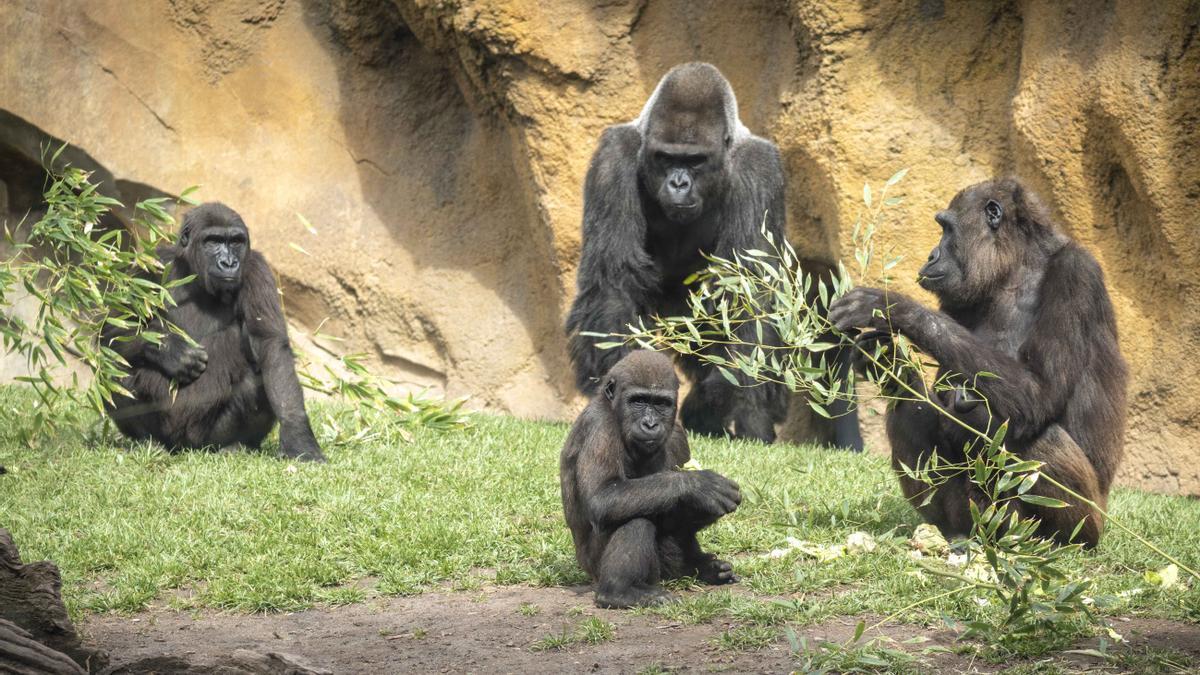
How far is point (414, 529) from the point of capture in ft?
20.6

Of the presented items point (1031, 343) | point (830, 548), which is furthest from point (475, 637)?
point (1031, 343)

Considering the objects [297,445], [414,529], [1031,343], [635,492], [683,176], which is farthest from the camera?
[683,176]

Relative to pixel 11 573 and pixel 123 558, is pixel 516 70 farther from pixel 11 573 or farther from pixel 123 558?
pixel 11 573

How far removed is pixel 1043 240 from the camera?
5930 millimetres

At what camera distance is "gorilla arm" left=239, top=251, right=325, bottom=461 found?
25.9 feet

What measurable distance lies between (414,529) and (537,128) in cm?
572

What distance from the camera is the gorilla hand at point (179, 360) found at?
7926mm

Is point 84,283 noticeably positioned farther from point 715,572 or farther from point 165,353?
point 715,572

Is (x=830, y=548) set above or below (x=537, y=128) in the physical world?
below

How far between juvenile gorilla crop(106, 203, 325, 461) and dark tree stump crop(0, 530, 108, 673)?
10.9ft

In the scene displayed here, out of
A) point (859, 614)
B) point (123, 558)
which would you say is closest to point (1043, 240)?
point (859, 614)

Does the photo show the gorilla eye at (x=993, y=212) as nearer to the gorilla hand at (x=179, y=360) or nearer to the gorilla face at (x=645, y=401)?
the gorilla face at (x=645, y=401)

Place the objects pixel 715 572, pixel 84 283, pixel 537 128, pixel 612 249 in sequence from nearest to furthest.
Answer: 1. pixel 715 572
2. pixel 84 283
3. pixel 612 249
4. pixel 537 128

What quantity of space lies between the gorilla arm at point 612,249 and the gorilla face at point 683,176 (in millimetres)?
175
